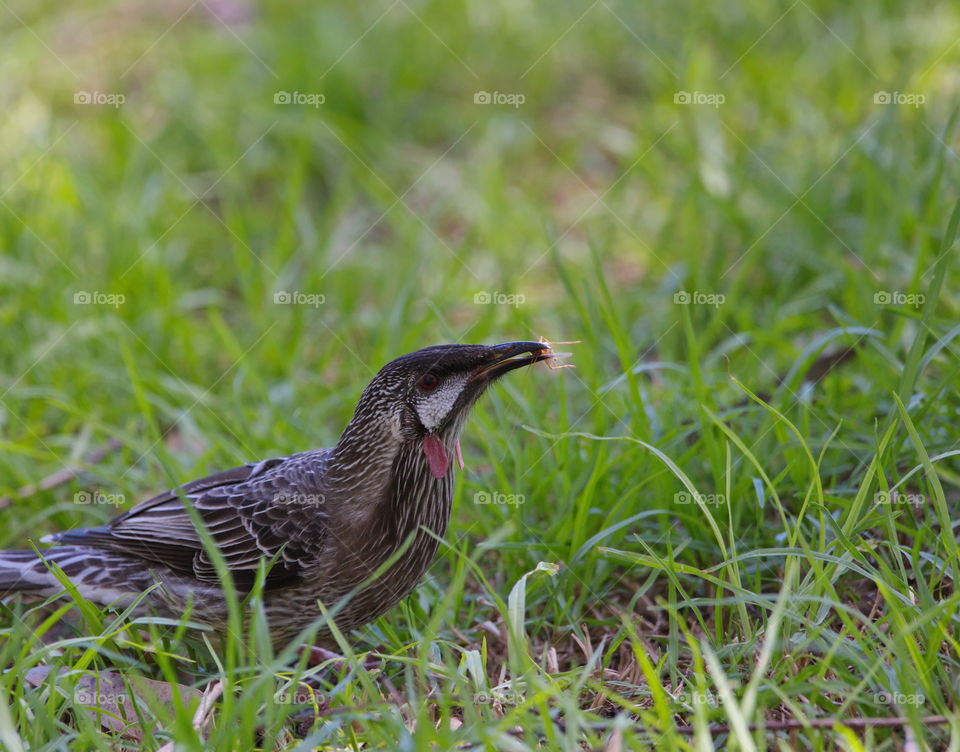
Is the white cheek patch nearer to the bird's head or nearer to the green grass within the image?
the bird's head

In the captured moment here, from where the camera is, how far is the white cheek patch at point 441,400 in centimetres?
358

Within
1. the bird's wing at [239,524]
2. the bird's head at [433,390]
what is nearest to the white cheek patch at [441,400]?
the bird's head at [433,390]

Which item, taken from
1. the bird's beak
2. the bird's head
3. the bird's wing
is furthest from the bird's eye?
the bird's wing

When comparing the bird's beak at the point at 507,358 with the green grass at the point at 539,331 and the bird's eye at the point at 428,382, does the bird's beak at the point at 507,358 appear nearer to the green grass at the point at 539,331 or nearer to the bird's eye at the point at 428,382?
the bird's eye at the point at 428,382

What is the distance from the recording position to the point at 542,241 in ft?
20.8

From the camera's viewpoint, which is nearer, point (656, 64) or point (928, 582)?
point (928, 582)

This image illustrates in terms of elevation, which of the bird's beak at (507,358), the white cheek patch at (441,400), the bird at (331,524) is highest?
the bird's beak at (507,358)

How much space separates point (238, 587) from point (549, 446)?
1378 millimetres

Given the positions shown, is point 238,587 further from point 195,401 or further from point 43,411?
point 43,411

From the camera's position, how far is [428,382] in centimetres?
358

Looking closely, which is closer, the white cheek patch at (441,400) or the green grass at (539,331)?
the green grass at (539,331)

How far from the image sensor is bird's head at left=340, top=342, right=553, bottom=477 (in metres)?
3.56

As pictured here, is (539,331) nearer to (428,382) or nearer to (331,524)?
(428,382)

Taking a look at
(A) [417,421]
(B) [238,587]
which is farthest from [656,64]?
(B) [238,587]
